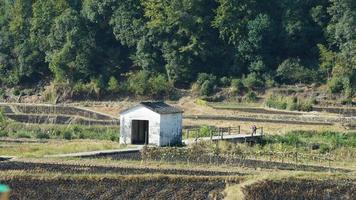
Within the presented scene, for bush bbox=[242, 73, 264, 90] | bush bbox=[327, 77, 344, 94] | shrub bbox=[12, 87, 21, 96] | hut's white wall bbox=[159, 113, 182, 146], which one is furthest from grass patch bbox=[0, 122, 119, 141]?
shrub bbox=[12, 87, 21, 96]

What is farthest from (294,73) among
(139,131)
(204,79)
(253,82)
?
(139,131)

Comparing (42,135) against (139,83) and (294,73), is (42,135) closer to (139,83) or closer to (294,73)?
(139,83)

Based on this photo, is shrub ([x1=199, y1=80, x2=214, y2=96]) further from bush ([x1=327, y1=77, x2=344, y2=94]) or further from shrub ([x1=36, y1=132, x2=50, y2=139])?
shrub ([x1=36, y1=132, x2=50, y2=139])

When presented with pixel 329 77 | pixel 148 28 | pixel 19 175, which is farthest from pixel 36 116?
pixel 19 175

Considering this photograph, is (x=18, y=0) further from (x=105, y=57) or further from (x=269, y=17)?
(x=269, y=17)

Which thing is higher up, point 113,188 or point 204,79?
point 204,79

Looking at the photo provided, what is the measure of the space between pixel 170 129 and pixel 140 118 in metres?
1.15

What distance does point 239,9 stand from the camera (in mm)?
66125

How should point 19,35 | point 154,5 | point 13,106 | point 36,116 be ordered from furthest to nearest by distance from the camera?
point 19,35
point 154,5
point 13,106
point 36,116

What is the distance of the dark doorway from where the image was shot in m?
38.3

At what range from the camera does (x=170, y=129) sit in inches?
1508

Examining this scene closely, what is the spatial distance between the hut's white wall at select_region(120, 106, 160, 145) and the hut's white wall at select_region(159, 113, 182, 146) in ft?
0.70

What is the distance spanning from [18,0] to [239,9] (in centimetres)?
1725

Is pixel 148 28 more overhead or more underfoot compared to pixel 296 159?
more overhead
